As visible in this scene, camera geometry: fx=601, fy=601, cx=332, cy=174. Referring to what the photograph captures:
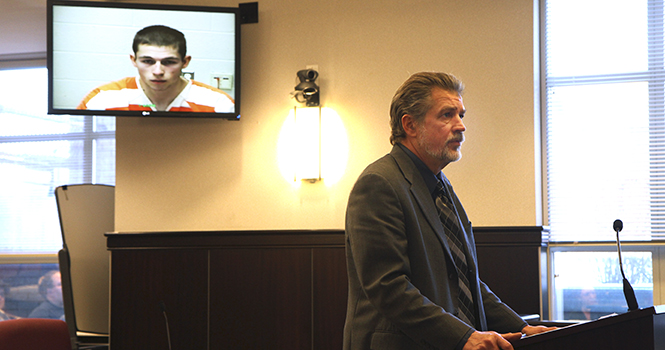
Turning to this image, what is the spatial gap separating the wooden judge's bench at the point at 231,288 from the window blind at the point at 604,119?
1.91 feet

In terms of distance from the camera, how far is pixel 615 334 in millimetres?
1367

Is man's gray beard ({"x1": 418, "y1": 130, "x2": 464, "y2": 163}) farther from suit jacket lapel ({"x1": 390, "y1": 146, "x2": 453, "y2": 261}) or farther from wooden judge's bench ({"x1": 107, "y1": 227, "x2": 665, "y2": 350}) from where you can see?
wooden judge's bench ({"x1": 107, "y1": 227, "x2": 665, "y2": 350})

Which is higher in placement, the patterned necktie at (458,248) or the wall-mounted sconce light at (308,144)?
the wall-mounted sconce light at (308,144)

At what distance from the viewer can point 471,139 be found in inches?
161

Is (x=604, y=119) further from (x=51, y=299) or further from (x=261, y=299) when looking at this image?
(x=51, y=299)

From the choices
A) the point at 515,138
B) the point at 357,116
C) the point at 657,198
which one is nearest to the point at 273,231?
the point at 357,116

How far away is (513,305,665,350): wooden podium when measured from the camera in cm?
135

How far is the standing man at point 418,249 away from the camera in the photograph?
1.59m

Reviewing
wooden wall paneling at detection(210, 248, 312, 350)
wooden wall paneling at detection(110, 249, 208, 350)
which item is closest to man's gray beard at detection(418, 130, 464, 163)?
wooden wall paneling at detection(210, 248, 312, 350)

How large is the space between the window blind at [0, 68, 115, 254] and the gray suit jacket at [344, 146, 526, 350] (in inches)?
169

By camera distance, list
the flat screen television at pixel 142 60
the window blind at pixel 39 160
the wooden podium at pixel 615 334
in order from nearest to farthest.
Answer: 1. the wooden podium at pixel 615 334
2. the flat screen television at pixel 142 60
3. the window blind at pixel 39 160

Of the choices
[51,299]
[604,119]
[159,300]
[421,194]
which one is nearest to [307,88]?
[159,300]

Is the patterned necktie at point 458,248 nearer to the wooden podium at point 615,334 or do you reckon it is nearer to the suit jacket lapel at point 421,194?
the suit jacket lapel at point 421,194

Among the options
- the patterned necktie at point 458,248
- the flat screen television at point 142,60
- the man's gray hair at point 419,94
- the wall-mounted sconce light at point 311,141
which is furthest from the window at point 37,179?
the patterned necktie at point 458,248
